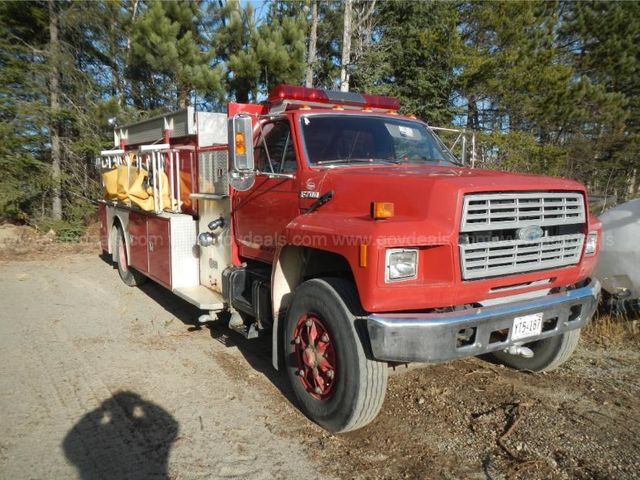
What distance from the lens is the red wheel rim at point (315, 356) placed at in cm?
337

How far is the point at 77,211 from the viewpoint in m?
13.7

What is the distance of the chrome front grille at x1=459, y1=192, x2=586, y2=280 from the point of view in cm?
298

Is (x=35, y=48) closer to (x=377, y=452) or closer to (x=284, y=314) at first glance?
(x=284, y=314)

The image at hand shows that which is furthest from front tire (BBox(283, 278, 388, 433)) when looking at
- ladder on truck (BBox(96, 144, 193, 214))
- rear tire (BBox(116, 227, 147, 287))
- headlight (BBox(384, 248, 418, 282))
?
rear tire (BBox(116, 227, 147, 287))

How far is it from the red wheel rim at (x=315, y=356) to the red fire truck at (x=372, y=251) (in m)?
0.01

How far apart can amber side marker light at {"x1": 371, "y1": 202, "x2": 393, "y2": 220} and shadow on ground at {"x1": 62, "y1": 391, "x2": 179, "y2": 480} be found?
206cm

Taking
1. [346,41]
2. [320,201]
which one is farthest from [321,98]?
[346,41]

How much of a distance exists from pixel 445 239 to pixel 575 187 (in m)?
1.33

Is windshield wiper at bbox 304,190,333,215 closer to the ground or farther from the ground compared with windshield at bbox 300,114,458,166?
closer to the ground

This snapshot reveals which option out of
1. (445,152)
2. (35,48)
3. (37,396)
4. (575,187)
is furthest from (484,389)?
(35,48)

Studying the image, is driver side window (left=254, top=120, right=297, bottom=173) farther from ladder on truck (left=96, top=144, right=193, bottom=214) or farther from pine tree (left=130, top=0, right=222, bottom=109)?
pine tree (left=130, top=0, right=222, bottom=109)

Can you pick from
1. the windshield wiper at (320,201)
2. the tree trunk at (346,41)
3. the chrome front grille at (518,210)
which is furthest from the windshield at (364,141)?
the tree trunk at (346,41)

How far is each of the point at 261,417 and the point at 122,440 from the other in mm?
987

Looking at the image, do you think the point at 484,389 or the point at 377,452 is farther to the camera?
the point at 484,389
